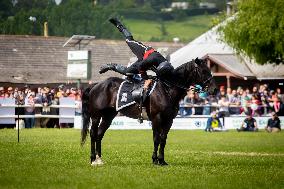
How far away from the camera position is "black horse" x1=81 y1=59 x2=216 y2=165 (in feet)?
64.3

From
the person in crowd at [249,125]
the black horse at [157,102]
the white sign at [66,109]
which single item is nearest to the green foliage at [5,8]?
the white sign at [66,109]

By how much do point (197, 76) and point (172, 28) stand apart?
4389 inches

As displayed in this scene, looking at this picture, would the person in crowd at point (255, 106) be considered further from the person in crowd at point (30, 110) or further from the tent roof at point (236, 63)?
the tent roof at point (236, 63)

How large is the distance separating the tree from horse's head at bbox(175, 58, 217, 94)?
102 feet

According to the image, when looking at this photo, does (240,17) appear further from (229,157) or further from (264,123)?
(229,157)

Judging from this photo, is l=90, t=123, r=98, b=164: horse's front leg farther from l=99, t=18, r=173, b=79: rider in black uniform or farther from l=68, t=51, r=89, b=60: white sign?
l=68, t=51, r=89, b=60: white sign

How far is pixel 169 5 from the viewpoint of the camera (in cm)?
13962

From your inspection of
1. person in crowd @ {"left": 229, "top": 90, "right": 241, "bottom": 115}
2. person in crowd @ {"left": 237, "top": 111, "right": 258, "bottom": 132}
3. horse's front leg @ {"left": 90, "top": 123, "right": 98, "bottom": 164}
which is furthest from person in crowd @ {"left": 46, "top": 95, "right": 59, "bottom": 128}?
horse's front leg @ {"left": 90, "top": 123, "right": 98, "bottom": 164}

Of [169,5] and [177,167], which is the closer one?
[177,167]

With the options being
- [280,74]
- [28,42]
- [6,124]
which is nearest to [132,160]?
[6,124]

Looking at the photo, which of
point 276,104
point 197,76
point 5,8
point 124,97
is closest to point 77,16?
point 5,8

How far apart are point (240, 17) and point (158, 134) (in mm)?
36419

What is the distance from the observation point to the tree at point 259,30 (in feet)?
168

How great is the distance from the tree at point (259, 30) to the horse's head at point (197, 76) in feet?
102
